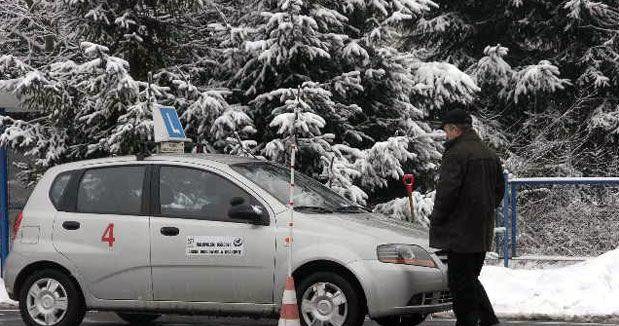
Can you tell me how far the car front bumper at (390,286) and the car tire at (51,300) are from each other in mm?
2622

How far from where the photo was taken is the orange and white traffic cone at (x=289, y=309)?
746 cm

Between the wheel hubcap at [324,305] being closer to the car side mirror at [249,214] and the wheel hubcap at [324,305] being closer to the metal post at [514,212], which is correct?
the car side mirror at [249,214]

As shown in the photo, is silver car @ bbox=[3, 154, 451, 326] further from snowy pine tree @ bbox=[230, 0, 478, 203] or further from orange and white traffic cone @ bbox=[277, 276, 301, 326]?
snowy pine tree @ bbox=[230, 0, 478, 203]

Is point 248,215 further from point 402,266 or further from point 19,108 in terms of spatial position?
point 19,108

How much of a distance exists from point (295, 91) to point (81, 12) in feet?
11.4

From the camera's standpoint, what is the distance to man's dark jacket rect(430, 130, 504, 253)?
25.3 feet

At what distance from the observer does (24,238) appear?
9133 millimetres

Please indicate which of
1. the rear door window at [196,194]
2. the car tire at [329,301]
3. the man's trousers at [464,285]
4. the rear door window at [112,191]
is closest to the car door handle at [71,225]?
the rear door window at [112,191]

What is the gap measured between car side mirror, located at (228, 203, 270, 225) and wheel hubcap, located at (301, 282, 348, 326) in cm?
70

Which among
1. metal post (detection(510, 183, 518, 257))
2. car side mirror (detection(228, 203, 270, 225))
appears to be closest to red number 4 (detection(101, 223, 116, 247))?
car side mirror (detection(228, 203, 270, 225))

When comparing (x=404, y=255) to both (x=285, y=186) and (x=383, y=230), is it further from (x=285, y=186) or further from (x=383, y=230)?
(x=285, y=186)

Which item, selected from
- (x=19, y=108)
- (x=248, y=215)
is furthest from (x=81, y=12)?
(x=248, y=215)

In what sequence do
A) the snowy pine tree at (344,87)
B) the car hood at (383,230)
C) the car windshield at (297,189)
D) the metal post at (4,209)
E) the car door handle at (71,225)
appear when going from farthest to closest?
the metal post at (4,209)
the snowy pine tree at (344,87)
the car door handle at (71,225)
the car windshield at (297,189)
the car hood at (383,230)

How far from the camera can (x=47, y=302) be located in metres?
8.97
